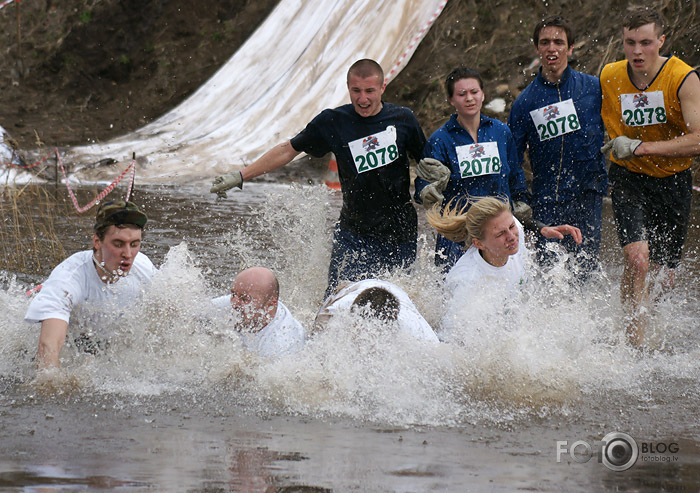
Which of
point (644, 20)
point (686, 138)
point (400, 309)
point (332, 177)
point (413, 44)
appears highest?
point (413, 44)

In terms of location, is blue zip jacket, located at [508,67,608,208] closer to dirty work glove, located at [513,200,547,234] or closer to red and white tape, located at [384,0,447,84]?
dirty work glove, located at [513,200,547,234]

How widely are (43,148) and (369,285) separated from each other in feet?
34.6

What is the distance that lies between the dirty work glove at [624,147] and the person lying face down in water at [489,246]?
935 millimetres

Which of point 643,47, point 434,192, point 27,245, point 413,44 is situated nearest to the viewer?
point 434,192

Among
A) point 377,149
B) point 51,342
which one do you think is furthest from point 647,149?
point 51,342

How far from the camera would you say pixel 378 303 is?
517cm

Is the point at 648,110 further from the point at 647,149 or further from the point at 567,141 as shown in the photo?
the point at 567,141

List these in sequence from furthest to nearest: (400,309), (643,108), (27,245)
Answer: (27,245) < (643,108) < (400,309)

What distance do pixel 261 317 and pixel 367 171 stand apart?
141 centimetres

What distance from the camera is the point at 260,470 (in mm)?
3885

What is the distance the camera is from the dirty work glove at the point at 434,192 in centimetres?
587

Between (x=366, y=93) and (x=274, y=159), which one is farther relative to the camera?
(x=274, y=159)

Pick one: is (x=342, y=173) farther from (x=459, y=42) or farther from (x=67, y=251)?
(x=459, y=42)

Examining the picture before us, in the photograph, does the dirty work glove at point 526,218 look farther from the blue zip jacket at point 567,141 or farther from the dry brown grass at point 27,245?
the dry brown grass at point 27,245
